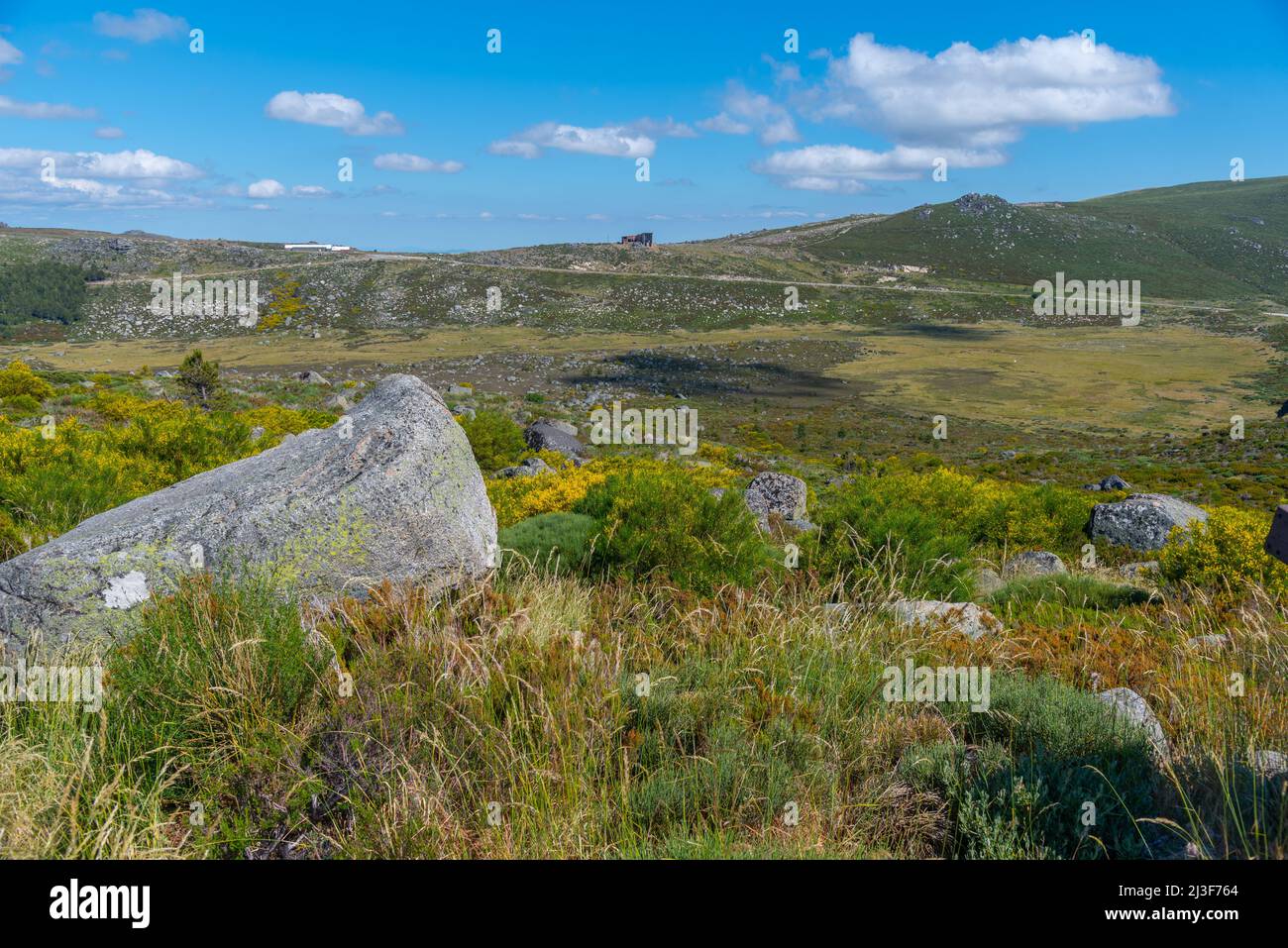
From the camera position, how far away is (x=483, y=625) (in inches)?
163

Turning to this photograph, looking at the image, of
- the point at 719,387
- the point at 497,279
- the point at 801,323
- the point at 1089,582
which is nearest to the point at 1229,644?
the point at 1089,582

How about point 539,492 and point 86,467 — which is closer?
point 86,467

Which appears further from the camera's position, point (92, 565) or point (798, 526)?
point (798, 526)

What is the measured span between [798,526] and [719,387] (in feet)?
166

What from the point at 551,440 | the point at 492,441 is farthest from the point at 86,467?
the point at 551,440

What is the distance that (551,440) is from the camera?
27.1m

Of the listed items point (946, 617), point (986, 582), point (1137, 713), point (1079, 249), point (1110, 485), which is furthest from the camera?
point (1079, 249)

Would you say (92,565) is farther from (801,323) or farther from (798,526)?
(801,323)

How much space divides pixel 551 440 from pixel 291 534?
22.6 m

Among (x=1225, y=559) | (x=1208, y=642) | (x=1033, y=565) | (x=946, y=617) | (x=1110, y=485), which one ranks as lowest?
(x=1110, y=485)

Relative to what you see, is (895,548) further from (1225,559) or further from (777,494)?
(777,494)

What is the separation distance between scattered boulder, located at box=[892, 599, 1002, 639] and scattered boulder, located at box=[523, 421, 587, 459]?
20341 mm

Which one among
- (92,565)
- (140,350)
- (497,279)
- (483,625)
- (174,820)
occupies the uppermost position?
(497,279)

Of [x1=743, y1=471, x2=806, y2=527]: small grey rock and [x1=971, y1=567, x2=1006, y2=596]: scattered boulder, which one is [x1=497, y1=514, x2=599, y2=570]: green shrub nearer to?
[x1=971, y1=567, x2=1006, y2=596]: scattered boulder
